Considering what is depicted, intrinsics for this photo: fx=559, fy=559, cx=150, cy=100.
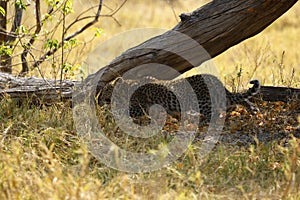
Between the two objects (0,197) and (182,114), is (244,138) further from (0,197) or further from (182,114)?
(0,197)

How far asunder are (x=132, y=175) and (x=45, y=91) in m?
1.44

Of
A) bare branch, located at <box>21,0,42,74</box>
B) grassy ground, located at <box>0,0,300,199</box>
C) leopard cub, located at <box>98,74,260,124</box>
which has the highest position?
bare branch, located at <box>21,0,42,74</box>

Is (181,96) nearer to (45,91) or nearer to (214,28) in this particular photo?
(214,28)

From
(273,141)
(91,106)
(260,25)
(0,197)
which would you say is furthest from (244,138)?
(0,197)

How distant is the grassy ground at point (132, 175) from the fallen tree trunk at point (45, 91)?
3.6 inches

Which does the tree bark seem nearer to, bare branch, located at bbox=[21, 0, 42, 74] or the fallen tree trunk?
the fallen tree trunk

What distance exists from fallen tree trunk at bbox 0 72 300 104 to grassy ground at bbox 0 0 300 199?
3.6 inches

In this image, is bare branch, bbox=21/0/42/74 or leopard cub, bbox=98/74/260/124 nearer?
leopard cub, bbox=98/74/260/124

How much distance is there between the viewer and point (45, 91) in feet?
15.7

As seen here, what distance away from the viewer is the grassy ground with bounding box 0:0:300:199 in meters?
3.12

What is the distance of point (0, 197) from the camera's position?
3.18 m

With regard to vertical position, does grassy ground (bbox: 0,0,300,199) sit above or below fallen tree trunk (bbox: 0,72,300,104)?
below

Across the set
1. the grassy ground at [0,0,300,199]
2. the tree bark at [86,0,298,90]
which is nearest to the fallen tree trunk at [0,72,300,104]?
the grassy ground at [0,0,300,199]

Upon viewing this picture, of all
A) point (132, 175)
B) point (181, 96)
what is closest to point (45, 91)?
point (181, 96)
